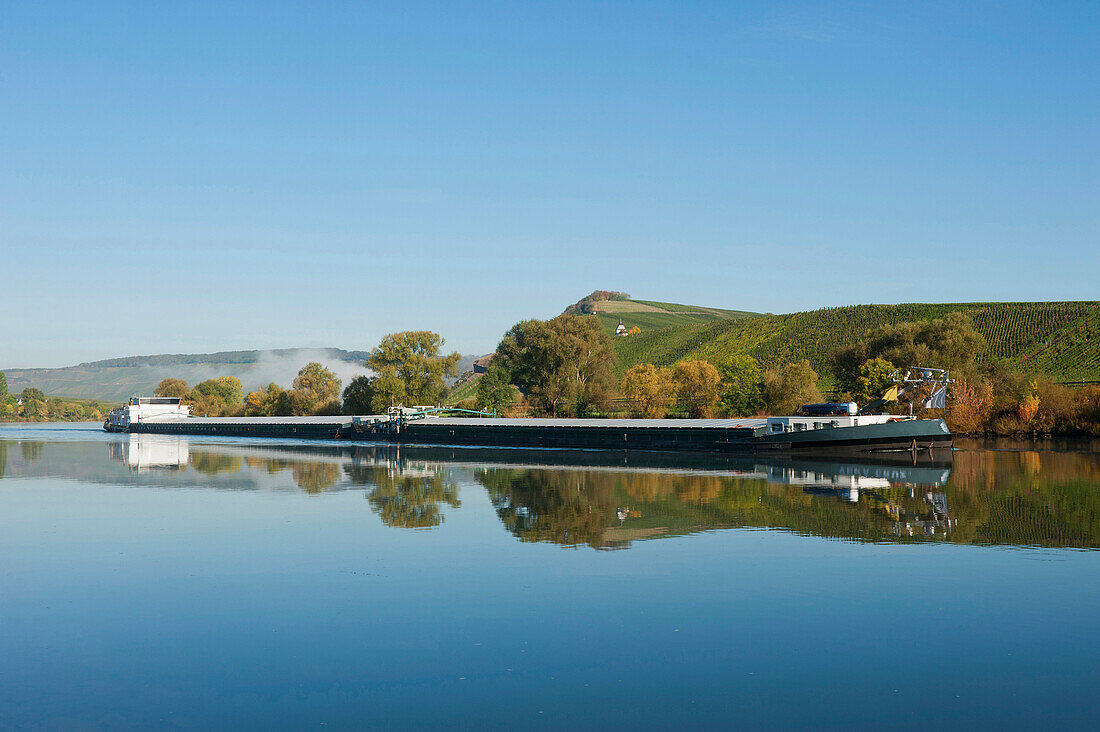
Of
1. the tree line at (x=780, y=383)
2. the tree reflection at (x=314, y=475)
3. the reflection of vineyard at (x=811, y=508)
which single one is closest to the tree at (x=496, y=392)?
the tree line at (x=780, y=383)

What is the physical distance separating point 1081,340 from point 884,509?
272 ft

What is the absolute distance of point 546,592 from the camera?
13492 millimetres

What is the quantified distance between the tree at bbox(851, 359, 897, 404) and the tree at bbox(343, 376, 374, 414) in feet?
183

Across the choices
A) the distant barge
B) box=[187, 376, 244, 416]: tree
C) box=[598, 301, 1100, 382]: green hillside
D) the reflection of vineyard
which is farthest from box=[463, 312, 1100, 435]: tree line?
box=[187, 376, 244, 416]: tree

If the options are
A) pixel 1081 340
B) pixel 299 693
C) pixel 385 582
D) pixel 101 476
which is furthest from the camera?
pixel 1081 340

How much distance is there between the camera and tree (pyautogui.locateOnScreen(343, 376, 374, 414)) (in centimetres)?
10069

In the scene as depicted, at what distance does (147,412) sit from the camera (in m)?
111

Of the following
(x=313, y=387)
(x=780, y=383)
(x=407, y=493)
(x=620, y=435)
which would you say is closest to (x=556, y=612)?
(x=407, y=493)

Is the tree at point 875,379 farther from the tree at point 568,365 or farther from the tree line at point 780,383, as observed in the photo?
the tree at point 568,365

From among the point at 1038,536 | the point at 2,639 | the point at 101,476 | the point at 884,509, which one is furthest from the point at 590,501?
the point at 101,476

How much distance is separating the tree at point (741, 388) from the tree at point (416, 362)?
36.9 meters

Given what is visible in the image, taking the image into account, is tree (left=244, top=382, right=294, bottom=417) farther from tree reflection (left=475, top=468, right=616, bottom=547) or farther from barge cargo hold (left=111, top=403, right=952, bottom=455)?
tree reflection (left=475, top=468, right=616, bottom=547)

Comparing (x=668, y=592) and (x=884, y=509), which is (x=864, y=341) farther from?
(x=668, y=592)

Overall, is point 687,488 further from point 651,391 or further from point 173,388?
point 173,388
